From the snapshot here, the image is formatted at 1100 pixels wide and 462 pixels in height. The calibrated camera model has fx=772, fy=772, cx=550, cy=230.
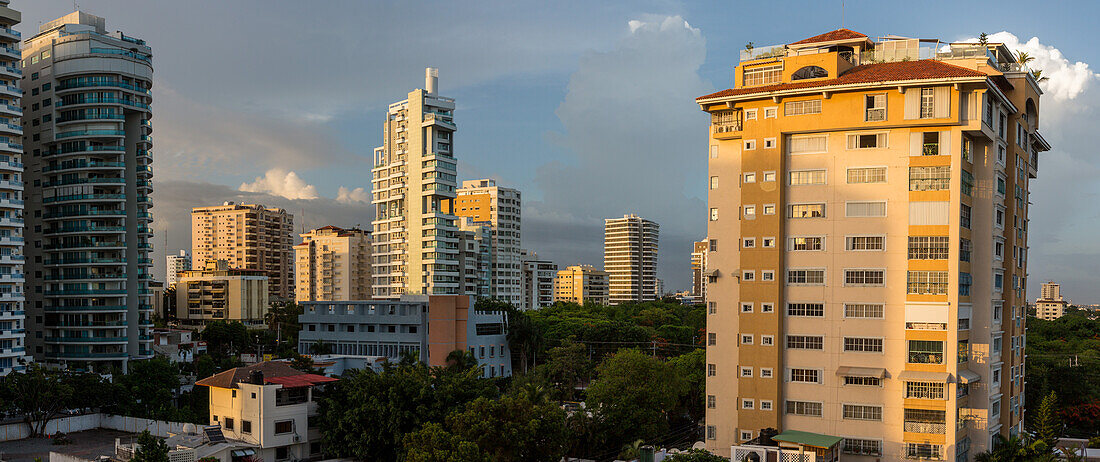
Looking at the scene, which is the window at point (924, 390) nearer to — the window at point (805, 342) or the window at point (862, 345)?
the window at point (862, 345)

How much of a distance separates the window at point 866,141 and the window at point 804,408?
Answer: 1514cm

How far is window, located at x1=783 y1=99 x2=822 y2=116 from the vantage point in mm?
45531

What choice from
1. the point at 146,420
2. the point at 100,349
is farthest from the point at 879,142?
the point at 100,349

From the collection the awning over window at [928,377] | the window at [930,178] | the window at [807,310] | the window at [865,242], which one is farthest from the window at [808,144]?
the awning over window at [928,377]

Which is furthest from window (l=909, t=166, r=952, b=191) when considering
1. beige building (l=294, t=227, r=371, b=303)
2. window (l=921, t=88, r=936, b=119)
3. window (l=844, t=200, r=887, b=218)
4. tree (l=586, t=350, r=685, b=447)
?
beige building (l=294, t=227, r=371, b=303)

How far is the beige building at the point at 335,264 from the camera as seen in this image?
184 meters

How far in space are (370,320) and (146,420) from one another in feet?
123

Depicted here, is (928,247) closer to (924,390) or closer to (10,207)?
(924,390)

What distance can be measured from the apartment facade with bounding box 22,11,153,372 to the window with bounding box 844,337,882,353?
230 ft

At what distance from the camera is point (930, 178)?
43188 mm

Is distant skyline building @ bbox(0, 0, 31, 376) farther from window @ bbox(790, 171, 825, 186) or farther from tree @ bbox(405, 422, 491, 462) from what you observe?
window @ bbox(790, 171, 825, 186)

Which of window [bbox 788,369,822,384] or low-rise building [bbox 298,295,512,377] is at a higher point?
window [bbox 788,369,822,384]

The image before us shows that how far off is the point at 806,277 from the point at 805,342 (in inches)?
151

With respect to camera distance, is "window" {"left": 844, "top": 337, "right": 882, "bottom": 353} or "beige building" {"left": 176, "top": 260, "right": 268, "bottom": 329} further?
"beige building" {"left": 176, "top": 260, "right": 268, "bottom": 329}
